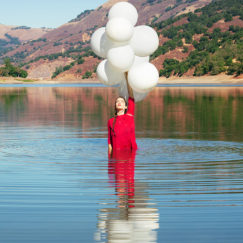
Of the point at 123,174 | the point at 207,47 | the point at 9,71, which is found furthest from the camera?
the point at 9,71

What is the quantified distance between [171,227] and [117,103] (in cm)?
639

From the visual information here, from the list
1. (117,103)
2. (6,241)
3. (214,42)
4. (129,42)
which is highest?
(214,42)

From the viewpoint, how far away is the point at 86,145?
16703 mm

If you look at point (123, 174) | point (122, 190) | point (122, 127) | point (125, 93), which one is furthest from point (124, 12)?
point (122, 190)

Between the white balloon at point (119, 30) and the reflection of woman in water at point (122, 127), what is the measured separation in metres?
1.47

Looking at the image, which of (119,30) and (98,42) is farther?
(98,42)

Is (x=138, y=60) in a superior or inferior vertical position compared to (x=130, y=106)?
superior

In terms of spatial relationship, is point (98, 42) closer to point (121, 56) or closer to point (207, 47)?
point (121, 56)

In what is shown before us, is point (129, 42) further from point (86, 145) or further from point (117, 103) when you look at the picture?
point (86, 145)

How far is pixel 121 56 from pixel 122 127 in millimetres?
1952

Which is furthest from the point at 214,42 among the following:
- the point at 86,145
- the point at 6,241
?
the point at 6,241

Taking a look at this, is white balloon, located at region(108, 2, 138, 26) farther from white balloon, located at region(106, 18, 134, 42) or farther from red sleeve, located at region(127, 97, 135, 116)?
red sleeve, located at region(127, 97, 135, 116)

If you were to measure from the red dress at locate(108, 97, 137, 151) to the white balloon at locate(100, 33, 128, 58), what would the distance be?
1414 millimetres

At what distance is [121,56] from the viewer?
12742 millimetres
